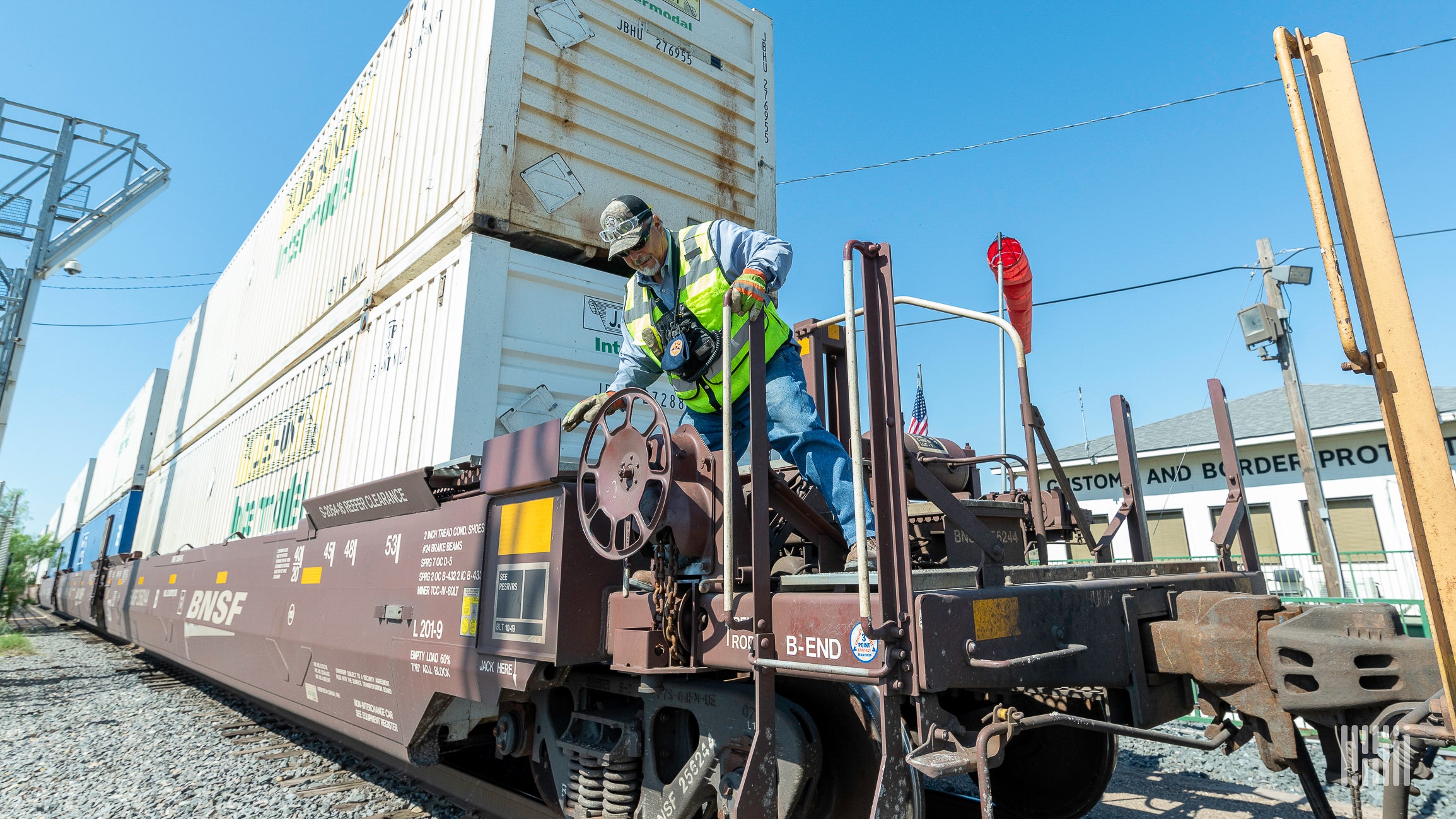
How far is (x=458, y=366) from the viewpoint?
399cm

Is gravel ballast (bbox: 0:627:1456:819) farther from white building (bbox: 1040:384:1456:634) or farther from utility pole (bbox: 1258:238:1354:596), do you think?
white building (bbox: 1040:384:1456:634)

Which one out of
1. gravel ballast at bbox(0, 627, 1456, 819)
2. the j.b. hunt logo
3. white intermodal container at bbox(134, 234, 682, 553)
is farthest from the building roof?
white intermodal container at bbox(134, 234, 682, 553)

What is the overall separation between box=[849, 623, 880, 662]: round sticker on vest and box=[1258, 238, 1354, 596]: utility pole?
39.5 ft

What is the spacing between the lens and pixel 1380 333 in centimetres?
168

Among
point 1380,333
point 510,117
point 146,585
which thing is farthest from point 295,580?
point 146,585

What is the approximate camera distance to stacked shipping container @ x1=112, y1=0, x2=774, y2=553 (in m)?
4.30

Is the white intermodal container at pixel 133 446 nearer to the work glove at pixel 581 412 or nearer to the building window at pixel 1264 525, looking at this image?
the work glove at pixel 581 412

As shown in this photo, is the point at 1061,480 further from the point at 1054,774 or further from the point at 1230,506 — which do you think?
the point at 1054,774

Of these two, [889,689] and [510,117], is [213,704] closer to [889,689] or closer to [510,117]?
[510,117]

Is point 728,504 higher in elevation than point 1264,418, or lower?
lower

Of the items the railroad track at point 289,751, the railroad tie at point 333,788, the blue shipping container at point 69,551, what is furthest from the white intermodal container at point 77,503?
the railroad tie at point 333,788

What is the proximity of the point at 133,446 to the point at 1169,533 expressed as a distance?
25623mm

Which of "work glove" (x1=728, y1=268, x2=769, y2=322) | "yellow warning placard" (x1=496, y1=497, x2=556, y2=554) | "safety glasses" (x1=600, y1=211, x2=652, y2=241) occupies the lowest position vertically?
"yellow warning placard" (x1=496, y1=497, x2=556, y2=554)

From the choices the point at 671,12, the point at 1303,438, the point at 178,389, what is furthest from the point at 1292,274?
the point at 178,389
